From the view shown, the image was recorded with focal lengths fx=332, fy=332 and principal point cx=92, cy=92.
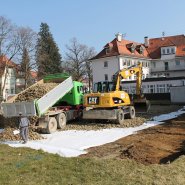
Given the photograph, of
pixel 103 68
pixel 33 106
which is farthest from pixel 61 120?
pixel 103 68

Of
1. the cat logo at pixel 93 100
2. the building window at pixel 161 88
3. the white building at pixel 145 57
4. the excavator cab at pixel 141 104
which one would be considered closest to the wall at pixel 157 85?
the building window at pixel 161 88

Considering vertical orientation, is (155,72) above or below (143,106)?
above

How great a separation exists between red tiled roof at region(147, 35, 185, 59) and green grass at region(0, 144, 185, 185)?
54026mm

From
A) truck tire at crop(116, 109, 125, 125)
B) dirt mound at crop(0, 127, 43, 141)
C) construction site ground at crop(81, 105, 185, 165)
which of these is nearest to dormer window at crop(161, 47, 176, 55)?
truck tire at crop(116, 109, 125, 125)

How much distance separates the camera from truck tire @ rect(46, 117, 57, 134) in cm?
1673

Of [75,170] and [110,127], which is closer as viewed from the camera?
[75,170]

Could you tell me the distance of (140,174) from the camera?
8.48 metres

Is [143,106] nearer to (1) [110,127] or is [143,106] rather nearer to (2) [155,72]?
(1) [110,127]

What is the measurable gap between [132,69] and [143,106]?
311 centimetres

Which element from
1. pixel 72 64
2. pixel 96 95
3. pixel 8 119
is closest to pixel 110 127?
pixel 96 95

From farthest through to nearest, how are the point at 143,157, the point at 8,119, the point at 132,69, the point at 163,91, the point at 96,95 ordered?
the point at 163,91
the point at 132,69
the point at 96,95
the point at 8,119
the point at 143,157

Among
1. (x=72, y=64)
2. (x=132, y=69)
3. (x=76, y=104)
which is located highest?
(x=72, y=64)

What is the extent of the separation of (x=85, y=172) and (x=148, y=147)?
3551 millimetres

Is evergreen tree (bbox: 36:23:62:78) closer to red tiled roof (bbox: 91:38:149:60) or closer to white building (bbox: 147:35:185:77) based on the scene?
red tiled roof (bbox: 91:38:149:60)
